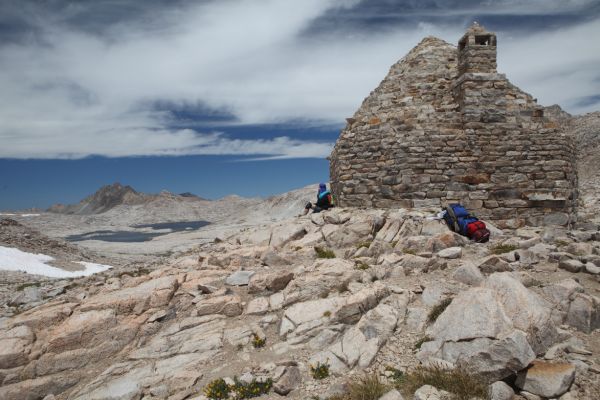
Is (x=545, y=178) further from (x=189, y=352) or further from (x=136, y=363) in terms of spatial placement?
(x=136, y=363)

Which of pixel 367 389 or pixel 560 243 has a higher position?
pixel 560 243

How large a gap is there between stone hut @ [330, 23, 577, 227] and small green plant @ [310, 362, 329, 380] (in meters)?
7.82

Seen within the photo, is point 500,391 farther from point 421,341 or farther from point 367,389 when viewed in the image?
point 367,389

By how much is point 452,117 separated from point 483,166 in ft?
6.91

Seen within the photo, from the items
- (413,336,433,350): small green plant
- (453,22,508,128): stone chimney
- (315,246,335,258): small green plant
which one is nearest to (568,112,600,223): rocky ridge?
(453,22,508,128): stone chimney

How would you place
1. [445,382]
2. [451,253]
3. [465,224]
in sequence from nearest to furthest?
[445,382]
[451,253]
[465,224]

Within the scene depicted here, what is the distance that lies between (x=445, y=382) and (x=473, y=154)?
9535mm

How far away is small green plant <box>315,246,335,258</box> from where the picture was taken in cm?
1069

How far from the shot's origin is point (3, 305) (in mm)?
11664

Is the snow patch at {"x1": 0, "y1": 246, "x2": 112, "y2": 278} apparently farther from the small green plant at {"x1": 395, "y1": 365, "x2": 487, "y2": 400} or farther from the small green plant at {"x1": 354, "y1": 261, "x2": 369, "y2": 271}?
the small green plant at {"x1": 395, "y1": 365, "x2": 487, "y2": 400}

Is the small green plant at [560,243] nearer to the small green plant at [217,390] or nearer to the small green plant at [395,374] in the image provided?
the small green plant at [395,374]

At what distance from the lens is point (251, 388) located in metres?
5.96

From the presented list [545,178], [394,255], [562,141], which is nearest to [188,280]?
[394,255]

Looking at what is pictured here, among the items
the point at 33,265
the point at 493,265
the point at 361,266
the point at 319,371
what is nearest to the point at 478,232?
the point at 493,265
